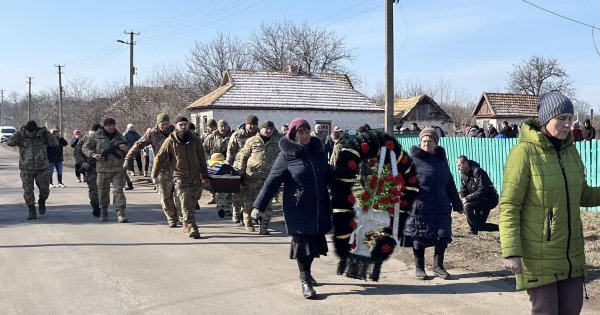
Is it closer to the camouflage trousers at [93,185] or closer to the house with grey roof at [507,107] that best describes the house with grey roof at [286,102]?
the house with grey roof at [507,107]

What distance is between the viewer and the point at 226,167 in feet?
33.3

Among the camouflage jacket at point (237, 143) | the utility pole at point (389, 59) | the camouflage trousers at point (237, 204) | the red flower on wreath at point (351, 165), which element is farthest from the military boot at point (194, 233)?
the utility pole at point (389, 59)

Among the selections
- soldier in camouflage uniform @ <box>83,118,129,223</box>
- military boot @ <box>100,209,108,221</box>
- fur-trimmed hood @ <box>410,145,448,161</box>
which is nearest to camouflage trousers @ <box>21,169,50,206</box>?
soldier in camouflage uniform @ <box>83,118,129,223</box>

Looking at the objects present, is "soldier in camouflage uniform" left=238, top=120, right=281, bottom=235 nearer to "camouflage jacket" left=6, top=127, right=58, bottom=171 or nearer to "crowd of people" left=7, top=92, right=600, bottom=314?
"crowd of people" left=7, top=92, right=600, bottom=314

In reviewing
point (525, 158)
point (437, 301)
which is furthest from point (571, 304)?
point (437, 301)

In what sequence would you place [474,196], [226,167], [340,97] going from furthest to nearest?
[340,97] < [226,167] < [474,196]

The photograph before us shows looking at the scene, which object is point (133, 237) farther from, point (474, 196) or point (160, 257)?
point (474, 196)

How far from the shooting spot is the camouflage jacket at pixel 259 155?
984 cm

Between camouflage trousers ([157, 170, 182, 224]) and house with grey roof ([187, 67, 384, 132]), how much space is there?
21.5m

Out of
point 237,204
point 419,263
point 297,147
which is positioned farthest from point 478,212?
point 237,204

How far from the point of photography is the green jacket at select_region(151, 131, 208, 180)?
9.42 m

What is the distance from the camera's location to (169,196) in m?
10.3

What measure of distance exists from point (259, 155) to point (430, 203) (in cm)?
376

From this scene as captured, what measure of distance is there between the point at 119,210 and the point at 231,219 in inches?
80.8
